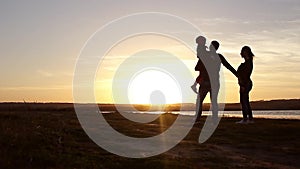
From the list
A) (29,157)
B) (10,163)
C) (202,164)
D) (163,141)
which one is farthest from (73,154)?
(163,141)

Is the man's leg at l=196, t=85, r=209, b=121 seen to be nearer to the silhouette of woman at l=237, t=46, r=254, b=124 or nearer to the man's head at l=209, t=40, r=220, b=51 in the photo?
the silhouette of woman at l=237, t=46, r=254, b=124

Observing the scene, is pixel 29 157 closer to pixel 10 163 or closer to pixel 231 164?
pixel 10 163

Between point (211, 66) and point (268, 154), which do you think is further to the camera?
point (211, 66)

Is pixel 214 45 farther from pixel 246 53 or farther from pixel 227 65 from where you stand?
pixel 246 53

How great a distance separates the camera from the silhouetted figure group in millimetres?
23203

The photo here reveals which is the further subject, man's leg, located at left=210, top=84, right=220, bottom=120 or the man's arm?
the man's arm

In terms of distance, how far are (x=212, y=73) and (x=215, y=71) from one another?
0.50 feet

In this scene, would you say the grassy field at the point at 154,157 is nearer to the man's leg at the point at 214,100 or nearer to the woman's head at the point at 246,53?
the man's leg at the point at 214,100

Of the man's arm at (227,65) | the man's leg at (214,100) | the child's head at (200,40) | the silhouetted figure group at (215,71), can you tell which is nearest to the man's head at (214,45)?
the silhouetted figure group at (215,71)

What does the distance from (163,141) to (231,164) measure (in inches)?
157

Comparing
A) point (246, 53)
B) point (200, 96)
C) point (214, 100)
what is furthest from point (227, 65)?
point (200, 96)

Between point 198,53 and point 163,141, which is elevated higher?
point 198,53

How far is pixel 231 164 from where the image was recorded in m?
13.5

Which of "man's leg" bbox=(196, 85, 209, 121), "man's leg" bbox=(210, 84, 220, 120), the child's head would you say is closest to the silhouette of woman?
"man's leg" bbox=(210, 84, 220, 120)
